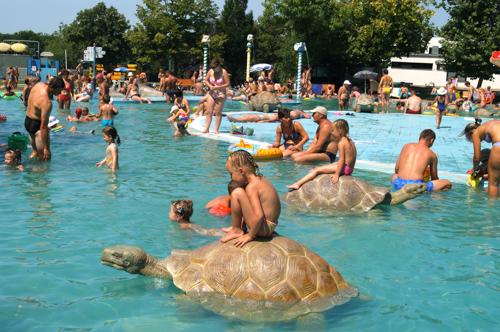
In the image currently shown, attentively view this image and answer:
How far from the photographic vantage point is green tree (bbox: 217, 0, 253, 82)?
57750mm

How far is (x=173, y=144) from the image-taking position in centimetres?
1486

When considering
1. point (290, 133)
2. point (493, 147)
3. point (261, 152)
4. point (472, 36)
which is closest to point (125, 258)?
point (493, 147)

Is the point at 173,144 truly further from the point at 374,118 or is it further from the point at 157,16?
the point at 157,16

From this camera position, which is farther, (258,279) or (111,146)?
(111,146)

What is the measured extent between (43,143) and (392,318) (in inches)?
318

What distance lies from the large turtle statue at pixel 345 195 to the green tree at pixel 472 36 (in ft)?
104

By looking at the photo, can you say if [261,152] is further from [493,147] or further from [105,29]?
[105,29]

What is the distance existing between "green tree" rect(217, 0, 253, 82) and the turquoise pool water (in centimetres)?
4662

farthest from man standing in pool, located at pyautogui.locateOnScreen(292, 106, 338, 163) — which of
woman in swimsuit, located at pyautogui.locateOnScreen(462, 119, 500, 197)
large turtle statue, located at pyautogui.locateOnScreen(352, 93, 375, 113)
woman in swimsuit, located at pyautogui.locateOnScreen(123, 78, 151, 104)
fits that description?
woman in swimsuit, located at pyautogui.locateOnScreen(123, 78, 151, 104)

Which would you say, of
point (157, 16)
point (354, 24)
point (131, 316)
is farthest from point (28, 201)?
point (157, 16)

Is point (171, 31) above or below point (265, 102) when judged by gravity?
above

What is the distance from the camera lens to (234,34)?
2265 inches

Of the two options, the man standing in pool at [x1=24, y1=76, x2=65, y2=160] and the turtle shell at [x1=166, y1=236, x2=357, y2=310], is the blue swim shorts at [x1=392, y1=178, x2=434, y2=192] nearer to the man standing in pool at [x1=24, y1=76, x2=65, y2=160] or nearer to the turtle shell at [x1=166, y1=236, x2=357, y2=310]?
the turtle shell at [x1=166, y1=236, x2=357, y2=310]

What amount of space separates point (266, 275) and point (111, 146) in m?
6.46
